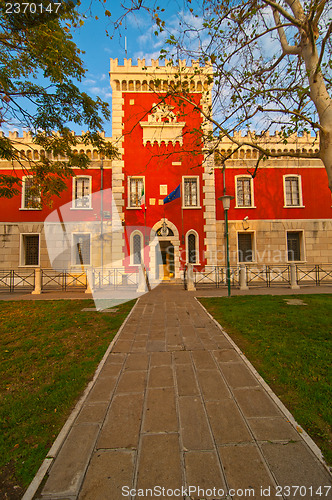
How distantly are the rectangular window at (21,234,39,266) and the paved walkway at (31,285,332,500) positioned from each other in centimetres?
1527

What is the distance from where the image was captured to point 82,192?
16.7 meters

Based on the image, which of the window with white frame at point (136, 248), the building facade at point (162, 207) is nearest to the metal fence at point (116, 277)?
the building facade at point (162, 207)

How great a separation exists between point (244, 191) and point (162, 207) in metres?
6.43

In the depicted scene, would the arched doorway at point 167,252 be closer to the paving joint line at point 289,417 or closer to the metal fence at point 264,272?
the metal fence at point 264,272

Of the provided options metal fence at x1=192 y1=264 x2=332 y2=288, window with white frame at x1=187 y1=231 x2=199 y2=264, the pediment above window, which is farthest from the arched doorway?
the pediment above window

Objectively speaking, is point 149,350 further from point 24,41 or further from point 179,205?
point 179,205

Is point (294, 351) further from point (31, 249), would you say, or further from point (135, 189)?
point (31, 249)

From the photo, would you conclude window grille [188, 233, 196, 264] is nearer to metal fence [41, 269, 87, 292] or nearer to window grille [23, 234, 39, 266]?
metal fence [41, 269, 87, 292]

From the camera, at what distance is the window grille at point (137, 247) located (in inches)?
611

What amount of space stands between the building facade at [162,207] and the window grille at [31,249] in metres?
0.07

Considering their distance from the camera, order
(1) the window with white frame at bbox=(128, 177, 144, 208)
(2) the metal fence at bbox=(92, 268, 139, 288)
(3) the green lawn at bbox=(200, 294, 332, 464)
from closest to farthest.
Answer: (3) the green lawn at bbox=(200, 294, 332, 464) → (2) the metal fence at bbox=(92, 268, 139, 288) → (1) the window with white frame at bbox=(128, 177, 144, 208)

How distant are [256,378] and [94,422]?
2.29 meters

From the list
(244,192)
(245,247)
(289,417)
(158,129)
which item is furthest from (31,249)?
(289,417)

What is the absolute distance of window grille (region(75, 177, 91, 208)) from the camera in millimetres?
16594
